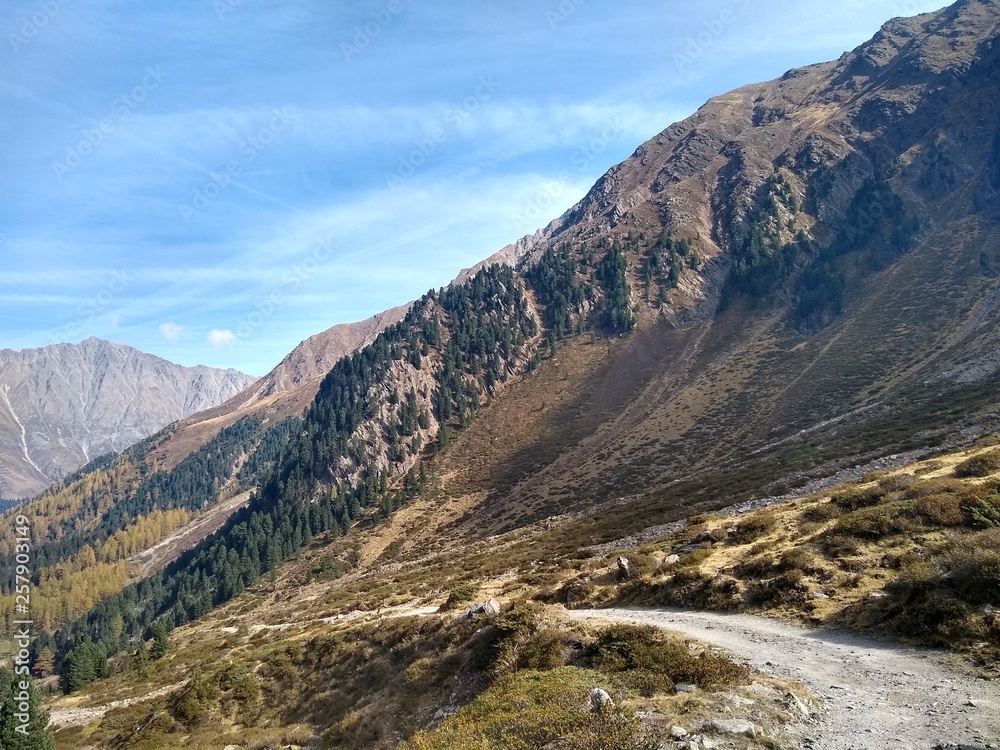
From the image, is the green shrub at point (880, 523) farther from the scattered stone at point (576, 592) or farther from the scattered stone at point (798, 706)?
the scattered stone at point (798, 706)

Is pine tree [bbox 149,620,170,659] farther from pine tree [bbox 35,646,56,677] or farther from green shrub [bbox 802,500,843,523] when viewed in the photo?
pine tree [bbox 35,646,56,677]

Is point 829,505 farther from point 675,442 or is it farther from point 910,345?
point 910,345

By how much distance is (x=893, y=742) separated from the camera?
995cm

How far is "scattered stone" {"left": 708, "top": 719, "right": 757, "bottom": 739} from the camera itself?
10.6 metres

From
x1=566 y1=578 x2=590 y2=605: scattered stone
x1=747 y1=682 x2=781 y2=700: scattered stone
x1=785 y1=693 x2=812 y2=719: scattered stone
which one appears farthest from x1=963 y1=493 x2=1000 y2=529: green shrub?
x1=566 y1=578 x2=590 y2=605: scattered stone

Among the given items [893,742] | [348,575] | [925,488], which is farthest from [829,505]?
[348,575]

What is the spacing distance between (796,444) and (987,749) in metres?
70.0

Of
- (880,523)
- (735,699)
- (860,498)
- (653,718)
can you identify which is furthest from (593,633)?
(860,498)

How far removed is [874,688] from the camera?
1234 centimetres

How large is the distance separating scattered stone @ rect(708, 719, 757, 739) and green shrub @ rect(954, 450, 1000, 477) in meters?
26.5

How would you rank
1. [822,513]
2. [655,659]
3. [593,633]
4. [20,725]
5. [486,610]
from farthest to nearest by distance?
[822,513] → [20,725] → [486,610] → [593,633] → [655,659]

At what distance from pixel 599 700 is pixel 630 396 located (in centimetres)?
11830

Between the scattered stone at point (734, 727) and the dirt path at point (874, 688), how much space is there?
3.73 feet

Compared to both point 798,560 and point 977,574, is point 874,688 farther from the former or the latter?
point 798,560
